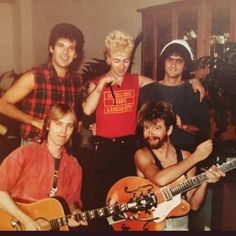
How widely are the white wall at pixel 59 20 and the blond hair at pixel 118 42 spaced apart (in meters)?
0.03

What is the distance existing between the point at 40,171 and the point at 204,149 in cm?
91

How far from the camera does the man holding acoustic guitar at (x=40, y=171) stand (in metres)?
2.50

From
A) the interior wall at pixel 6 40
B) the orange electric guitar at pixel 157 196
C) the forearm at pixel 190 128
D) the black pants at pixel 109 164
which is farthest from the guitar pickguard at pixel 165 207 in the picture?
the interior wall at pixel 6 40

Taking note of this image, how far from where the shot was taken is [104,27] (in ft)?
8.24

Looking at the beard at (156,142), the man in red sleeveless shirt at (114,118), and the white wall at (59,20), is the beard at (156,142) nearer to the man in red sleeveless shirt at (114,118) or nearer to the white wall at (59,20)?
the man in red sleeveless shirt at (114,118)

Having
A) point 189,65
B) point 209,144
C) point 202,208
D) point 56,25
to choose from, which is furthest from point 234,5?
point 202,208

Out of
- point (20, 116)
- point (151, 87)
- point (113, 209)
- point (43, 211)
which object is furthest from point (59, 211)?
point (151, 87)

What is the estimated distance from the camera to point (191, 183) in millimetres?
2494

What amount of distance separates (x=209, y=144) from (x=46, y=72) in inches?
38.8

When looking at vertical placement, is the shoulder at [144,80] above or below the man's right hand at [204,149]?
above

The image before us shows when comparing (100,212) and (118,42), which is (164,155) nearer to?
(100,212)

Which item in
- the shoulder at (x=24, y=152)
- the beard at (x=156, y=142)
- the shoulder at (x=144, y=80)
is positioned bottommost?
the shoulder at (x=24, y=152)

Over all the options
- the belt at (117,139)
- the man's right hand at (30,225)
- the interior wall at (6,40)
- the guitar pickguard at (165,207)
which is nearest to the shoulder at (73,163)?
the belt at (117,139)

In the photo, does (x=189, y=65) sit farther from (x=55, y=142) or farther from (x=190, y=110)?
(x=55, y=142)
